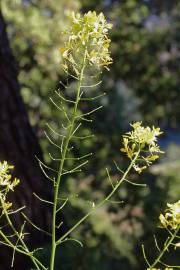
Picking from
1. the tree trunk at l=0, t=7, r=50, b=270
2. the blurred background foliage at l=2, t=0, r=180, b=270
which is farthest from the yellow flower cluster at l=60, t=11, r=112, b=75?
the blurred background foliage at l=2, t=0, r=180, b=270

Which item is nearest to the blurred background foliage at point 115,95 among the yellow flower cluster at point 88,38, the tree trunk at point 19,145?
the tree trunk at point 19,145

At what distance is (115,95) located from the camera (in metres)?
11.8

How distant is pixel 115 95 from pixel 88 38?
10536mm

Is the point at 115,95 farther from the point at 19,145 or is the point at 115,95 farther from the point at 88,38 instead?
the point at 88,38

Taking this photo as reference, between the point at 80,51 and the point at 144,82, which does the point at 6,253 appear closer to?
the point at 80,51

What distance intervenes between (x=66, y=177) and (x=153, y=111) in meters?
2.89

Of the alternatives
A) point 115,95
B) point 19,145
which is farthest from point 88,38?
point 115,95

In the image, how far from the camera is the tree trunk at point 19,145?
271 centimetres

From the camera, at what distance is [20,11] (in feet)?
26.2

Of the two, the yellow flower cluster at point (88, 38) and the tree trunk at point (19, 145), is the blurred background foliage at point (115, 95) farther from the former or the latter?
the yellow flower cluster at point (88, 38)

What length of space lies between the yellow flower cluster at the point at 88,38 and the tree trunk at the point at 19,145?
151 centimetres

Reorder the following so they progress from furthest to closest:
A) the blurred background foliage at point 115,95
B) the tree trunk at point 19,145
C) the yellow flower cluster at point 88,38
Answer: the blurred background foliage at point 115,95
the tree trunk at point 19,145
the yellow flower cluster at point 88,38

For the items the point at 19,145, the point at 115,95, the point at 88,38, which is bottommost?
the point at 88,38

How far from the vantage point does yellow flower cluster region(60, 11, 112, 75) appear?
4.05 ft
